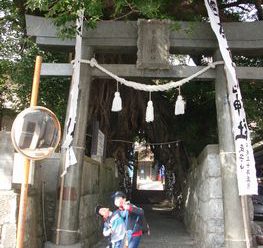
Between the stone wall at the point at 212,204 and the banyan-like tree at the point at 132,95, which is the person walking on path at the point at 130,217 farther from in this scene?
the banyan-like tree at the point at 132,95

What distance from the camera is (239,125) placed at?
277 inches

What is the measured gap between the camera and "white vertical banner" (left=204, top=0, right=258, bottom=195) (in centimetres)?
670

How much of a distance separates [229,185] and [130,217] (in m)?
2.14

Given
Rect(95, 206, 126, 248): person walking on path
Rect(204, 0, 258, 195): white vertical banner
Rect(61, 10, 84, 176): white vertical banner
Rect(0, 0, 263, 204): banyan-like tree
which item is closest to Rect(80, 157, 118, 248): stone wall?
Rect(61, 10, 84, 176): white vertical banner

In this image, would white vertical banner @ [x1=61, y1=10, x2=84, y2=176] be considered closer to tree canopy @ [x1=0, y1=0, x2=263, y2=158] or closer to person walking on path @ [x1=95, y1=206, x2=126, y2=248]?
tree canopy @ [x1=0, y1=0, x2=263, y2=158]

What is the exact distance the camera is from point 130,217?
18.4ft

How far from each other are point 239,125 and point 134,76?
87.5 inches

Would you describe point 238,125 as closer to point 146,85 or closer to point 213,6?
point 146,85

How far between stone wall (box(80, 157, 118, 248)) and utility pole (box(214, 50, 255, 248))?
2.67 metres

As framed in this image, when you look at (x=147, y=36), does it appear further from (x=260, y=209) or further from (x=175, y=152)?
(x=260, y=209)

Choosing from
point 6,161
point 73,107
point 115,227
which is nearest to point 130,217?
point 115,227

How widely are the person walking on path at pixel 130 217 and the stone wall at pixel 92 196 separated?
76.2 inches

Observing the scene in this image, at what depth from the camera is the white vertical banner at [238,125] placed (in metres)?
6.70

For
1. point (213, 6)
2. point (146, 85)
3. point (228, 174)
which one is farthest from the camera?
point (213, 6)
